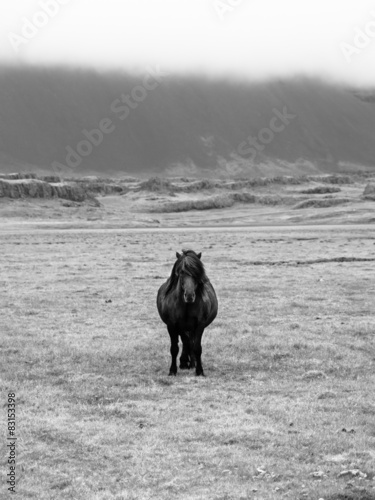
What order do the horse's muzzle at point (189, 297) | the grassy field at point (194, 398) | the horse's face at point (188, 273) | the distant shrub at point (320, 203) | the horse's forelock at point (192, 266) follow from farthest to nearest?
the distant shrub at point (320, 203)
the horse's forelock at point (192, 266)
the horse's face at point (188, 273)
the horse's muzzle at point (189, 297)
the grassy field at point (194, 398)

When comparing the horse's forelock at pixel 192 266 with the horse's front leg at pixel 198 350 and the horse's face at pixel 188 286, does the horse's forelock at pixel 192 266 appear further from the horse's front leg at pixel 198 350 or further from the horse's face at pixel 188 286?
the horse's front leg at pixel 198 350

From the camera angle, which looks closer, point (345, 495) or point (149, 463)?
point (345, 495)

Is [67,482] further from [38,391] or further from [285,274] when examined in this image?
[285,274]

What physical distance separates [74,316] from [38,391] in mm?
8790

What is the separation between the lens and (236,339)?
18188 millimetres

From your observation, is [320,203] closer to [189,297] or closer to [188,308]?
[188,308]

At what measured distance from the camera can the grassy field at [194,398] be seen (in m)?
9.18

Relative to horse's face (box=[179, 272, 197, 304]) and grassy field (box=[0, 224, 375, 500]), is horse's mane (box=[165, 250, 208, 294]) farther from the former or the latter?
grassy field (box=[0, 224, 375, 500])

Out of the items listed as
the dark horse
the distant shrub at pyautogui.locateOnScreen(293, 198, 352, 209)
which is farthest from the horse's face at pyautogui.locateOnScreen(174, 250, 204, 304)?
the distant shrub at pyautogui.locateOnScreen(293, 198, 352, 209)

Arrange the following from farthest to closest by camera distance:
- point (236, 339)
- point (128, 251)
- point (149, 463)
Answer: point (128, 251), point (236, 339), point (149, 463)

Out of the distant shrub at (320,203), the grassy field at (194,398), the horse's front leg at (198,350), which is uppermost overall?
the distant shrub at (320,203)

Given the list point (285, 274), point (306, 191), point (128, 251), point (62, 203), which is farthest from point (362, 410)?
point (306, 191)

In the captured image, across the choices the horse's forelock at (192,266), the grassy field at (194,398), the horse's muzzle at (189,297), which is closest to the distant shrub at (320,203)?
the grassy field at (194,398)

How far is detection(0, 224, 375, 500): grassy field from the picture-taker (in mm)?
9180
